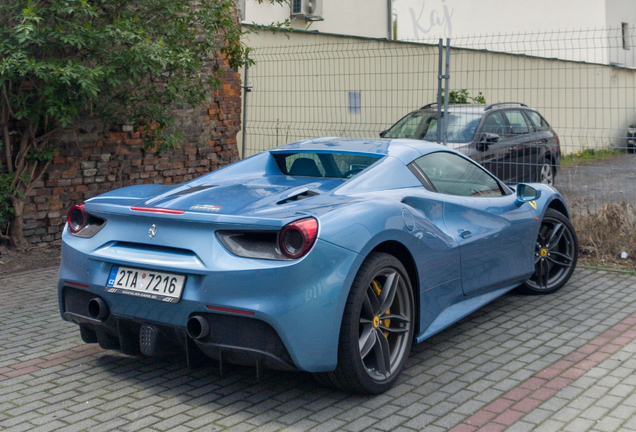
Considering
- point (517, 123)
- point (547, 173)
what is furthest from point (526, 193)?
point (517, 123)

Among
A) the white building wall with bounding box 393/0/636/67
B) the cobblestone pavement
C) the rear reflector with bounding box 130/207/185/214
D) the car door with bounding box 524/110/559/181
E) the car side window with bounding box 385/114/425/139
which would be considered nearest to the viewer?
the cobblestone pavement

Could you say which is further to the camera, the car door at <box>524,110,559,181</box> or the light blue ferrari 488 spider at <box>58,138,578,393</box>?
the car door at <box>524,110,559,181</box>

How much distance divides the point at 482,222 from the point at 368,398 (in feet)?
5.46

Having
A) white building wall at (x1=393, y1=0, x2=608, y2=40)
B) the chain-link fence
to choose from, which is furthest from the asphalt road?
white building wall at (x1=393, y1=0, x2=608, y2=40)

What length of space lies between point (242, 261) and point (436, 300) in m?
1.47

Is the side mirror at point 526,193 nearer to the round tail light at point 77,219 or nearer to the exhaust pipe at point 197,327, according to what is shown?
the exhaust pipe at point 197,327

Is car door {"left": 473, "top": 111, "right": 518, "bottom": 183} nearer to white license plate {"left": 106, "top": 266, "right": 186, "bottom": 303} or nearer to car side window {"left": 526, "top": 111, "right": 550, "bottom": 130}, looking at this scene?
car side window {"left": 526, "top": 111, "right": 550, "bottom": 130}

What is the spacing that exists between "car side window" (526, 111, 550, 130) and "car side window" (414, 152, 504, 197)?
6768 mm

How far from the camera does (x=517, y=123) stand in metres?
11.4

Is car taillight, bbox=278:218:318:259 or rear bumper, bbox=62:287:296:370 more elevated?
car taillight, bbox=278:218:318:259

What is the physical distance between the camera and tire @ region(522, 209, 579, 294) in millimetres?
5973

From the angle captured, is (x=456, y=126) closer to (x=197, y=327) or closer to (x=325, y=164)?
(x=325, y=164)

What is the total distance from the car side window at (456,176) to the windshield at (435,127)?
4740 mm

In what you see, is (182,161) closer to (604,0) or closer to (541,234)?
(541,234)
